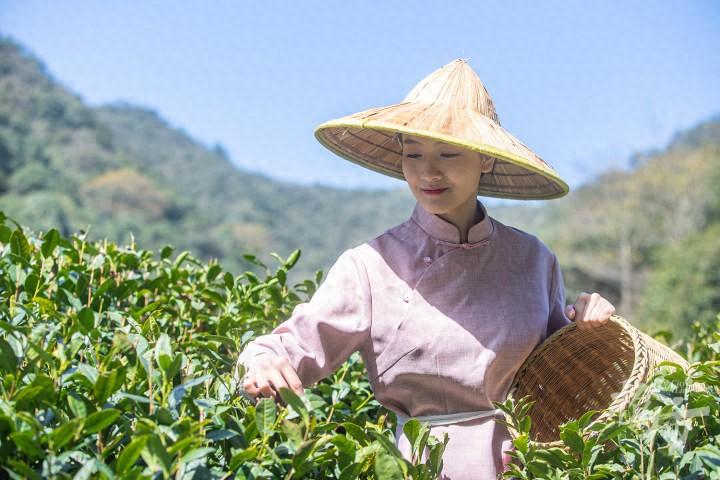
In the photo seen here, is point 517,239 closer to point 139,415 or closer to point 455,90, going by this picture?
point 455,90

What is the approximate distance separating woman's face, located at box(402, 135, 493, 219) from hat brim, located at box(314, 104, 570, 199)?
0.19 ft

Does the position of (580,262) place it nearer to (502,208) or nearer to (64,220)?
(502,208)

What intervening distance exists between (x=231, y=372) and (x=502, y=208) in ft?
96.9

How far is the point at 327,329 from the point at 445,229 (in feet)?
1.01

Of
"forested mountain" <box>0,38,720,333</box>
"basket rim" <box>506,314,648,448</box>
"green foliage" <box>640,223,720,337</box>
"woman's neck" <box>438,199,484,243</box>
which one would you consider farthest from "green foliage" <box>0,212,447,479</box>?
"green foliage" <box>640,223,720,337</box>

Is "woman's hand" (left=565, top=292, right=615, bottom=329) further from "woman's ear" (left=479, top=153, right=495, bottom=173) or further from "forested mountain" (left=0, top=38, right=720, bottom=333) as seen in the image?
"forested mountain" (left=0, top=38, right=720, bottom=333)

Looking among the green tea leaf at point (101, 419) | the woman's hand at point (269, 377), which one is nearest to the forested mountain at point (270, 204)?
the woman's hand at point (269, 377)

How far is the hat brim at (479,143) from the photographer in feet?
3.86

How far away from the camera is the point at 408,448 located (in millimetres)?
1285

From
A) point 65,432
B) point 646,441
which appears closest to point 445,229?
point 646,441

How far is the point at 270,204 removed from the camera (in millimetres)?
47125

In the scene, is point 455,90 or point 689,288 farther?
point 689,288

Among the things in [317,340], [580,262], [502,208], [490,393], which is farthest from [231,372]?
[502,208]

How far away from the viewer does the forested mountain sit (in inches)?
899
